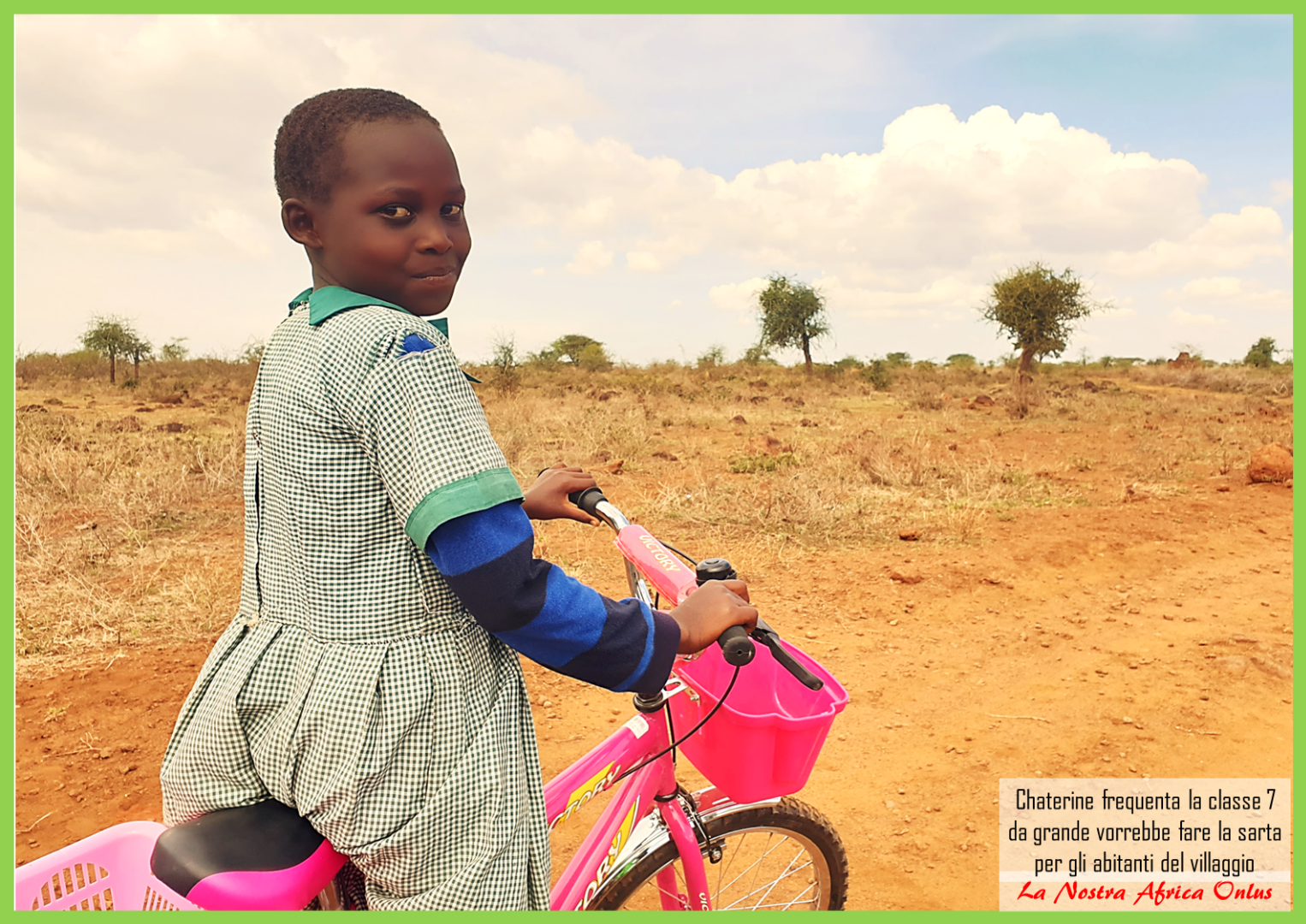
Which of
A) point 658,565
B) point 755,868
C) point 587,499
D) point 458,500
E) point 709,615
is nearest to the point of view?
point 458,500

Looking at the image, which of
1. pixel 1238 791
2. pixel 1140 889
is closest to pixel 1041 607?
pixel 1238 791

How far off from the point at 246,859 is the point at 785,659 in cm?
81

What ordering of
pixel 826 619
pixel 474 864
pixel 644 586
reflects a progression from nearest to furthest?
1. pixel 474 864
2. pixel 644 586
3. pixel 826 619

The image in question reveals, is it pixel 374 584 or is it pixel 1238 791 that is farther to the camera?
→ pixel 1238 791

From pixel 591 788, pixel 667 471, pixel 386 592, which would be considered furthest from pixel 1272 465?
pixel 386 592

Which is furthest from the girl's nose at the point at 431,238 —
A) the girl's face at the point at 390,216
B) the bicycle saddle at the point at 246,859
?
the bicycle saddle at the point at 246,859

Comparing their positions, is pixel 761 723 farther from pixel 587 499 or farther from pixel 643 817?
pixel 587 499

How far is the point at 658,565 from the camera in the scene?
1.52 meters

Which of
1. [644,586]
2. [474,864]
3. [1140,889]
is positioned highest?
[644,586]

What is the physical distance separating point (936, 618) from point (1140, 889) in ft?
7.13

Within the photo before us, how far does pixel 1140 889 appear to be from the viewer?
2627mm

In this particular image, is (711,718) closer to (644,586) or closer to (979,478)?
(644,586)

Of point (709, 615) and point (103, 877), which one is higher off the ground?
point (709, 615)

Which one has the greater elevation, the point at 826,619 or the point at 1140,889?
the point at 826,619
